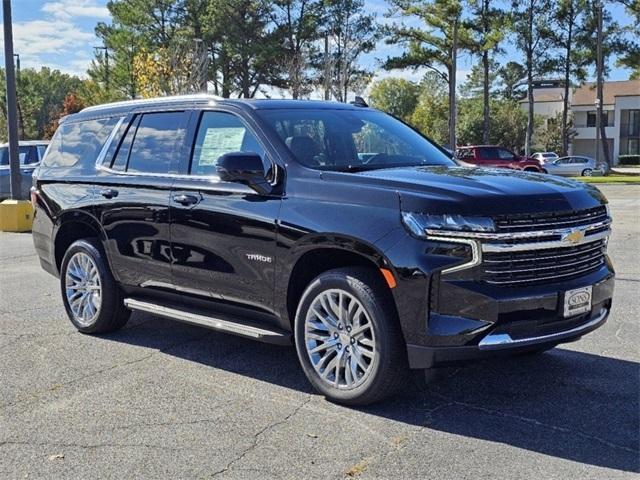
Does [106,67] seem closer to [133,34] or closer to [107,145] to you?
[133,34]

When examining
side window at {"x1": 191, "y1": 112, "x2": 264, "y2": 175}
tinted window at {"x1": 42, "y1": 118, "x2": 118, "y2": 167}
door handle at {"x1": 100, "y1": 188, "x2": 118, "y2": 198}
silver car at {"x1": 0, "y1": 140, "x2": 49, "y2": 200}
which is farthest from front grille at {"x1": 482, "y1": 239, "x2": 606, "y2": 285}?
silver car at {"x1": 0, "y1": 140, "x2": 49, "y2": 200}

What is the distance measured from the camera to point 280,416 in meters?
4.36

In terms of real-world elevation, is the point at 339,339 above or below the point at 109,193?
below

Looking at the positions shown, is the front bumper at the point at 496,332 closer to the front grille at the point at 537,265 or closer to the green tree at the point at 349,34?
the front grille at the point at 537,265

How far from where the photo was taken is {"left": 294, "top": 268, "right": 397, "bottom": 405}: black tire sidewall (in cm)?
421

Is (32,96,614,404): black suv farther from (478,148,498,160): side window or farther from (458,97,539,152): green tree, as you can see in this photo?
(458,97,539,152): green tree

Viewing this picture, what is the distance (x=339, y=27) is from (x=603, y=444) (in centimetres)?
5084

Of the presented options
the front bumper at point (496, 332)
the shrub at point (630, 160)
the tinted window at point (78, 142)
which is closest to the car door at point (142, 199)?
the tinted window at point (78, 142)

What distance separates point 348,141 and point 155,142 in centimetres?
164

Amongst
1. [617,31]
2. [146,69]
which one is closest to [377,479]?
[146,69]

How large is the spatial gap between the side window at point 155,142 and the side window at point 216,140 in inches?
10.3

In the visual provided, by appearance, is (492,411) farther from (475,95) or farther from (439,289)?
(475,95)

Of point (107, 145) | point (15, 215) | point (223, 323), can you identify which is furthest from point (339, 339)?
point (15, 215)

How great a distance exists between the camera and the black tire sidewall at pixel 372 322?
421 centimetres
